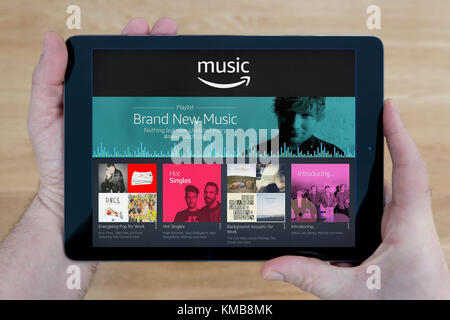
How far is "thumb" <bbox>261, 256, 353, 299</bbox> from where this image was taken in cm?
55

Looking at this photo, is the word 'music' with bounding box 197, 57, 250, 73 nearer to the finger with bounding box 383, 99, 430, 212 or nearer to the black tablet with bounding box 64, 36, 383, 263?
the black tablet with bounding box 64, 36, 383, 263

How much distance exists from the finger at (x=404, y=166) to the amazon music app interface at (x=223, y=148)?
2.3 inches

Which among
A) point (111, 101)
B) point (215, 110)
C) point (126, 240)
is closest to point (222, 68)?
point (215, 110)

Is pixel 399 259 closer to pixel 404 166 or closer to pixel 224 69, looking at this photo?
pixel 404 166

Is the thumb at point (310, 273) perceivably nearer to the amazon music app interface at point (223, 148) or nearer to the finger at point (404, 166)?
the amazon music app interface at point (223, 148)

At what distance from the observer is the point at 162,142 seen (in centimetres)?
55

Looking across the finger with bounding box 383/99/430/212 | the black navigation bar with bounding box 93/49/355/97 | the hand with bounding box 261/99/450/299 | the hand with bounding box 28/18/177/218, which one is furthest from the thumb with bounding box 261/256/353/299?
the hand with bounding box 28/18/177/218

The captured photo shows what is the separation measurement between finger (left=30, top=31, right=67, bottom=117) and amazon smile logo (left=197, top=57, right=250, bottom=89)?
0.22 m

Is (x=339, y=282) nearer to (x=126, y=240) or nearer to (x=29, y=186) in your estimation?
(x=126, y=240)

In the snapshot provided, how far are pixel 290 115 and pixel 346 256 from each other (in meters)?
0.24

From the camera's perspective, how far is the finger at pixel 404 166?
544 mm

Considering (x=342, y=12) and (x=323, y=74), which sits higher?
(x=342, y=12)

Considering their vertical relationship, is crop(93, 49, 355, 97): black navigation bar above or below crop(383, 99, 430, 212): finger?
above

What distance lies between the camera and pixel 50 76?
1.93ft
